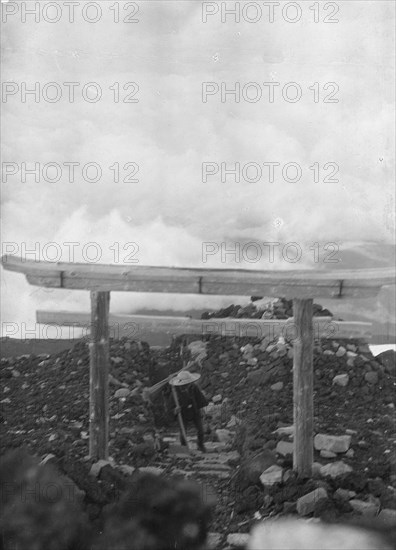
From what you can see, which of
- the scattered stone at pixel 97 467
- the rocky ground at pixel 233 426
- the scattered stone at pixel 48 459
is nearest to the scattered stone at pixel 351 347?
the rocky ground at pixel 233 426

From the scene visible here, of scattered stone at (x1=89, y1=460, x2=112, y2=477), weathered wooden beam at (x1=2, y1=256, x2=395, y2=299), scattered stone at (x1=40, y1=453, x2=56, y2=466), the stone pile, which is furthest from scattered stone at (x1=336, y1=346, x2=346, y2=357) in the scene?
scattered stone at (x1=40, y1=453, x2=56, y2=466)

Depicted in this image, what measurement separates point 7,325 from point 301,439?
0.83 meters

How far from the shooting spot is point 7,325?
2.63 metres

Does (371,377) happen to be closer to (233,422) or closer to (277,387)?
(277,387)

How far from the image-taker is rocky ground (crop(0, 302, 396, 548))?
2391 millimetres

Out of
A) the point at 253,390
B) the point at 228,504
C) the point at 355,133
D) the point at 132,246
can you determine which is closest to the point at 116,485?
the point at 228,504

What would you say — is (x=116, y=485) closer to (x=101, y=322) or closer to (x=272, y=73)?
(x=101, y=322)

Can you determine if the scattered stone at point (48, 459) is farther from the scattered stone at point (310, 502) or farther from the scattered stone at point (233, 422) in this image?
the scattered stone at point (310, 502)

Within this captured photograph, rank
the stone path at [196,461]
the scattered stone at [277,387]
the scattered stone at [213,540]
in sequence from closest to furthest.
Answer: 1. the scattered stone at [213,540]
2. the stone path at [196,461]
3. the scattered stone at [277,387]

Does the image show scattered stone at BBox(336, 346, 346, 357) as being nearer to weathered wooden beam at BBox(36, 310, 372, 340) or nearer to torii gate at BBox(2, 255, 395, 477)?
weathered wooden beam at BBox(36, 310, 372, 340)

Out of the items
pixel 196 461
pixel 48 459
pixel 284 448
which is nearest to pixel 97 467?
pixel 48 459

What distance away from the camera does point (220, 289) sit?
8.00 ft

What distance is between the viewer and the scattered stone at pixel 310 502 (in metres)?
2.36

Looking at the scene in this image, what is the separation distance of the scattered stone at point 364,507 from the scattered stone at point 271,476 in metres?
0.18
